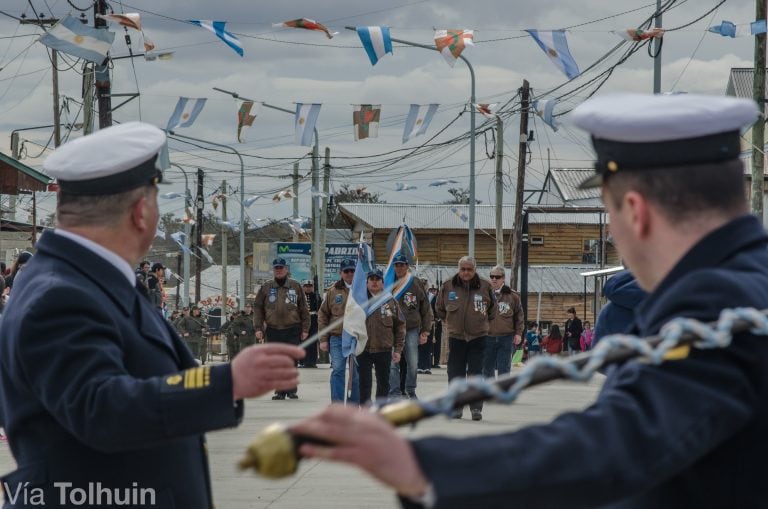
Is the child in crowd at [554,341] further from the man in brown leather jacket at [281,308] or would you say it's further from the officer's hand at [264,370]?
the officer's hand at [264,370]

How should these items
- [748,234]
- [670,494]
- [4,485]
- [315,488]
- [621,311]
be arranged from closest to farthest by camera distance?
1. [670,494]
2. [748,234]
3. [4,485]
4. [621,311]
5. [315,488]

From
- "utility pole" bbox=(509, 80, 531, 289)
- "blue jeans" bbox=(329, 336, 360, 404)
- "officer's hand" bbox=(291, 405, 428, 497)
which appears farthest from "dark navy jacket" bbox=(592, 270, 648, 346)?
"utility pole" bbox=(509, 80, 531, 289)

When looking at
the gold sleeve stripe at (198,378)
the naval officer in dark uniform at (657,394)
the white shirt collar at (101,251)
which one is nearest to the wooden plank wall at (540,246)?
the white shirt collar at (101,251)

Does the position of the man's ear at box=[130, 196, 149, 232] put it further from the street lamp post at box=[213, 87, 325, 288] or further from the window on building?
the window on building

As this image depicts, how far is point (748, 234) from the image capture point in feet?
6.91

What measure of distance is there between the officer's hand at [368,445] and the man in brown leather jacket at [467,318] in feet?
45.2

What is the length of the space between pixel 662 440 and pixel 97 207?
1.90 meters

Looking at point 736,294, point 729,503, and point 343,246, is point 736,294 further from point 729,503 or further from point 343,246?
point 343,246

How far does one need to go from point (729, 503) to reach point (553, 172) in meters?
73.3

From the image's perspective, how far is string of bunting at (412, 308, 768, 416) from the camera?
1.81 meters

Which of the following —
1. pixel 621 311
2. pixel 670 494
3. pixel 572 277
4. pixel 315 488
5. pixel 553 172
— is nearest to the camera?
pixel 670 494

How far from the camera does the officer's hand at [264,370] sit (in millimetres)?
2840

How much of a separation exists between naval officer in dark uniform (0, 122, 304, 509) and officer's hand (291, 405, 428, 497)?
1.15m

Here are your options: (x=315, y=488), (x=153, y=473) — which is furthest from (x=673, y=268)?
(x=315, y=488)
